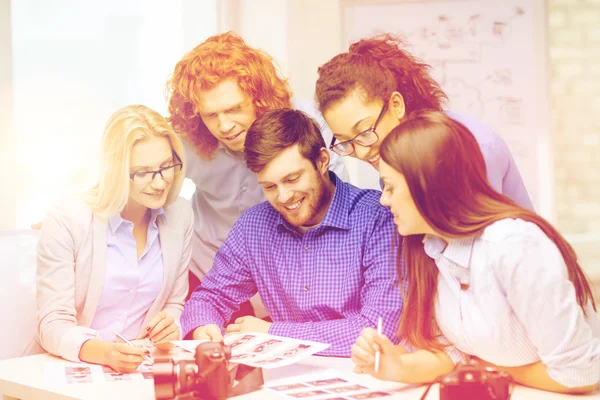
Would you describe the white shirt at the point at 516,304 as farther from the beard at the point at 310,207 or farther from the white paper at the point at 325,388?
the beard at the point at 310,207

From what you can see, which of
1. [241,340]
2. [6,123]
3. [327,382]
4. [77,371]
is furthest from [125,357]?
[6,123]

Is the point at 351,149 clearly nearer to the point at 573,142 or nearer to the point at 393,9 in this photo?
the point at 393,9

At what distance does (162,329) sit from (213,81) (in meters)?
0.79

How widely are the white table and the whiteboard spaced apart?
208 centimetres

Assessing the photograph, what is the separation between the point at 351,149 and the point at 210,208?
2.77ft

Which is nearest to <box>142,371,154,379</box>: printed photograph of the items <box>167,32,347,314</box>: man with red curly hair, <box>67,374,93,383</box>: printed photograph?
<box>67,374,93,383</box>: printed photograph

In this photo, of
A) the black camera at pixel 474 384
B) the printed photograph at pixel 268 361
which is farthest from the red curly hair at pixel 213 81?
the black camera at pixel 474 384

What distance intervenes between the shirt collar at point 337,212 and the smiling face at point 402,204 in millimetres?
452

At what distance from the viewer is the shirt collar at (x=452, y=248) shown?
4.99 feet

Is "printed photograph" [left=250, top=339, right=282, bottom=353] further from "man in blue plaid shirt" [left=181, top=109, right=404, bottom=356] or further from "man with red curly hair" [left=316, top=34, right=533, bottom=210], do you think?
"man with red curly hair" [left=316, top=34, right=533, bottom=210]

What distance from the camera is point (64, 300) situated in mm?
2057

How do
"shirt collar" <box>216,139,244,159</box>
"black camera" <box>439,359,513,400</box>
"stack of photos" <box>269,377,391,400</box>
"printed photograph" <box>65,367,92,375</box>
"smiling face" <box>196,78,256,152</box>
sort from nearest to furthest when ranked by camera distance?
"black camera" <box>439,359,513,400</box>
"stack of photos" <box>269,377,391,400</box>
"printed photograph" <box>65,367,92,375</box>
"smiling face" <box>196,78,256,152</box>
"shirt collar" <box>216,139,244,159</box>

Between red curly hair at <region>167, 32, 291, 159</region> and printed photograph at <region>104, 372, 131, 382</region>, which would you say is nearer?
printed photograph at <region>104, 372, 131, 382</region>

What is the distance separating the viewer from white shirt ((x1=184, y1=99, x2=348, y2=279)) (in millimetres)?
2514
